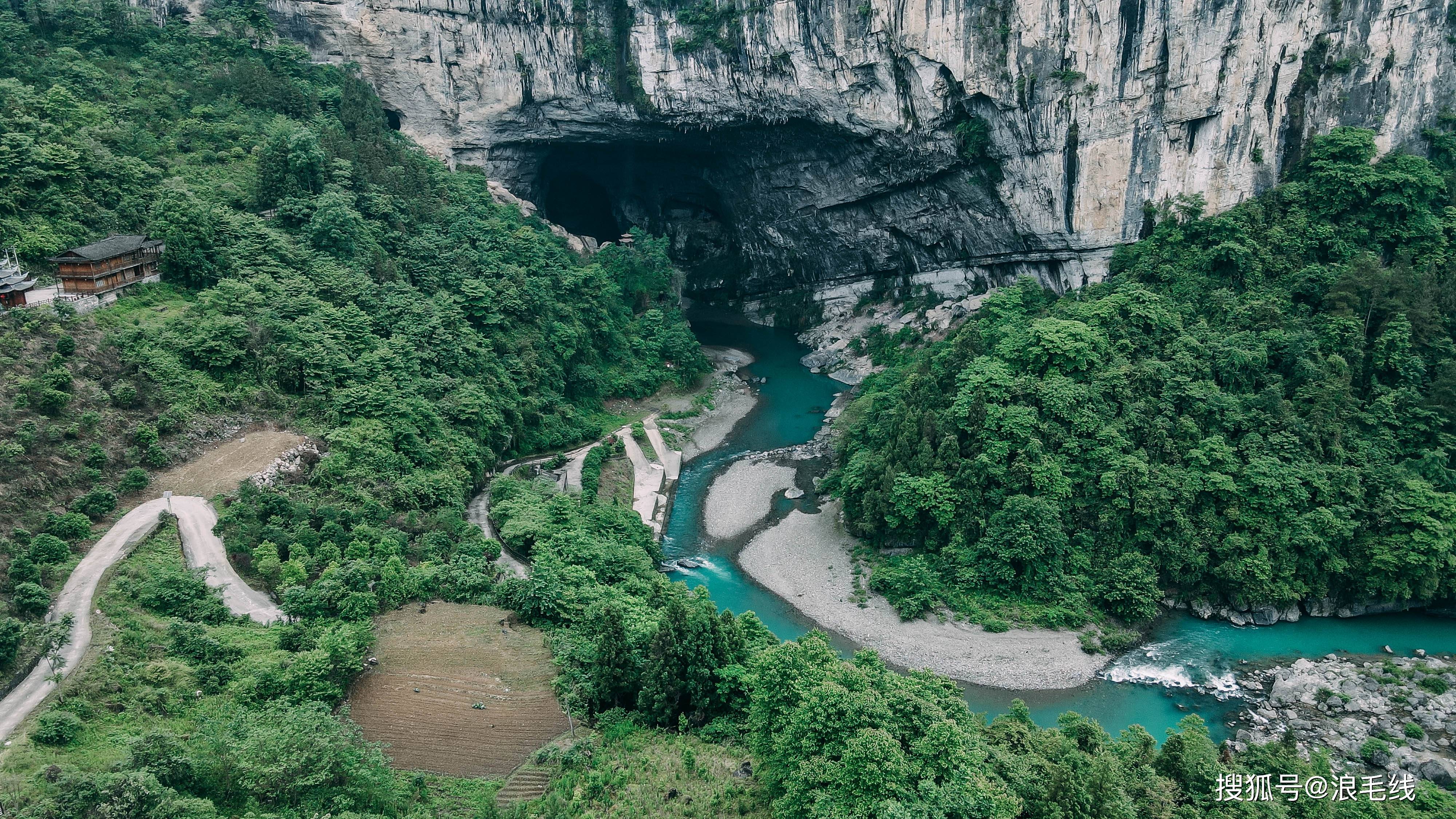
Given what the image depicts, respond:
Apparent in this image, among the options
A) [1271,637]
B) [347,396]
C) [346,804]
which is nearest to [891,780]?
[346,804]

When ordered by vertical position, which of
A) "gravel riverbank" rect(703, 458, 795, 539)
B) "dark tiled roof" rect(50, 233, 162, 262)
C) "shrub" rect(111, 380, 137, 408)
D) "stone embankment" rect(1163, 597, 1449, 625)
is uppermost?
"dark tiled roof" rect(50, 233, 162, 262)

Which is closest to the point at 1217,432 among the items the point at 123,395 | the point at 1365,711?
the point at 1365,711

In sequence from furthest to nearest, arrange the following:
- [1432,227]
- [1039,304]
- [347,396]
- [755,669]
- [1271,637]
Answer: [1039,304]
[1432,227]
[347,396]
[1271,637]
[755,669]

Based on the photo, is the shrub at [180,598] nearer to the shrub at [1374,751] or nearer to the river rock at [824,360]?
the shrub at [1374,751]

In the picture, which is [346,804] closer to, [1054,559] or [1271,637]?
[1054,559]

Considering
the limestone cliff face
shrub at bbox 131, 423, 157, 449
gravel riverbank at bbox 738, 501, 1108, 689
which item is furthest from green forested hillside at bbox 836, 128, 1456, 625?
shrub at bbox 131, 423, 157, 449

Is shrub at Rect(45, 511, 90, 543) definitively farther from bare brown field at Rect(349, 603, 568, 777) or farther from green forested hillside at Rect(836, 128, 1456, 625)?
green forested hillside at Rect(836, 128, 1456, 625)
